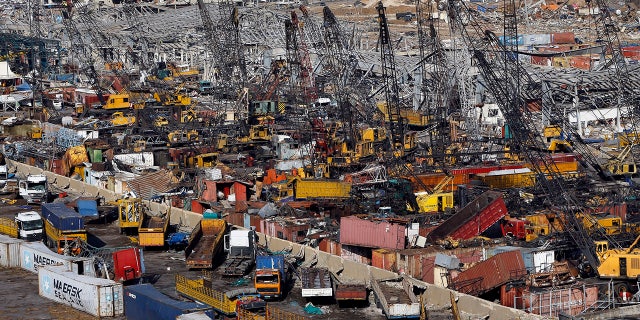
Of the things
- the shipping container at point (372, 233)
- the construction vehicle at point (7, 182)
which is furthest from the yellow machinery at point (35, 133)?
the shipping container at point (372, 233)

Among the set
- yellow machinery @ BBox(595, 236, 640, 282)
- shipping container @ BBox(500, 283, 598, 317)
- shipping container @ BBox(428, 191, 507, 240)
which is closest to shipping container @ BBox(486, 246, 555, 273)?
yellow machinery @ BBox(595, 236, 640, 282)

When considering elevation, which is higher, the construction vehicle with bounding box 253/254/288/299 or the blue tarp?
the blue tarp

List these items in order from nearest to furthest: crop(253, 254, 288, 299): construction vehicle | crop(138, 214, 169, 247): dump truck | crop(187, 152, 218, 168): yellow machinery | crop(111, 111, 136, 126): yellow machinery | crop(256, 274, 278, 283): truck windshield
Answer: crop(253, 254, 288, 299): construction vehicle → crop(256, 274, 278, 283): truck windshield → crop(138, 214, 169, 247): dump truck → crop(187, 152, 218, 168): yellow machinery → crop(111, 111, 136, 126): yellow machinery

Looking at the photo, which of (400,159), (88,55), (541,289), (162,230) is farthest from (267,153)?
(88,55)

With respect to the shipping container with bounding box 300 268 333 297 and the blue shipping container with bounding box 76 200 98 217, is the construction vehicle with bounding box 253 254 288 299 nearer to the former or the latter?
the shipping container with bounding box 300 268 333 297

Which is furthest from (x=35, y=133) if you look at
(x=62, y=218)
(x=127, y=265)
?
(x=127, y=265)

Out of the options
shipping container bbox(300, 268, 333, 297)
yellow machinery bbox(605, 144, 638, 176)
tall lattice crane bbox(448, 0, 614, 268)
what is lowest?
shipping container bbox(300, 268, 333, 297)

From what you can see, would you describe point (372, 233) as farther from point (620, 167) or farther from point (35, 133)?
point (35, 133)
